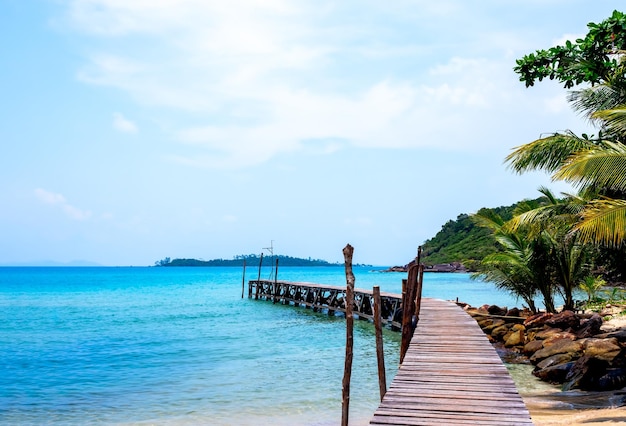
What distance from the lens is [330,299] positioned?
33.9 m

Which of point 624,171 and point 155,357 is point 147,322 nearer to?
point 155,357

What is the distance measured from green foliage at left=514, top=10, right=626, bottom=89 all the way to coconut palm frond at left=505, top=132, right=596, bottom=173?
53.1 inches

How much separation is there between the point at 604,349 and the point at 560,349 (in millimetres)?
1492

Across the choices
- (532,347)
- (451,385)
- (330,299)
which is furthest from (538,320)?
(330,299)

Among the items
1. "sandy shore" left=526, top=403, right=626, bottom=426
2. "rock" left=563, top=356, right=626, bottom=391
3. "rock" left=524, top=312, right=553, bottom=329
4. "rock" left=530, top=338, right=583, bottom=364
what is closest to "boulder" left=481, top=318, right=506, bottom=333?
"rock" left=524, top=312, right=553, bottom=329

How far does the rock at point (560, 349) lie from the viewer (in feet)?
44.6

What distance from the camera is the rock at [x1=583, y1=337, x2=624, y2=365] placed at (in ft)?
40.5

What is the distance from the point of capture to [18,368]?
1905 centimetres

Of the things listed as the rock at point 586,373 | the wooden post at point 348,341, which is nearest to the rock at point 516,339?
the rock at point 586,373

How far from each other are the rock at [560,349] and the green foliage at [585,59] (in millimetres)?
6152

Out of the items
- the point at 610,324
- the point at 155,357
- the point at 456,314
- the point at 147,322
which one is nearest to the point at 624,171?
the point at 456,314

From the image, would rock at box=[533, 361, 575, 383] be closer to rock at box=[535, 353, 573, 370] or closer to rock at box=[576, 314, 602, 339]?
rock at box=[535, 353, 573, 370]

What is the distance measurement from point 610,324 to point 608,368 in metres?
8.00

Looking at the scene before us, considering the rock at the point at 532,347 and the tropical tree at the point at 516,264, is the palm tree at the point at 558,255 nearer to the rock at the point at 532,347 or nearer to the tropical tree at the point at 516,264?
the tropical tree at the point at 516,264
